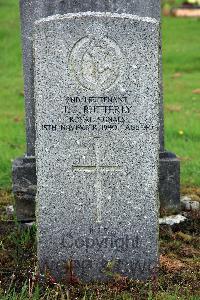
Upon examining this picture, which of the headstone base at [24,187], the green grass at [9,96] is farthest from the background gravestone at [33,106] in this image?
the green grass at [9,96]

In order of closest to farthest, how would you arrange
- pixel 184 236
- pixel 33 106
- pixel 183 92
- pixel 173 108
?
pixel 184 236 < pixel 33 106 < pixel 173 108 < pixel 183 92

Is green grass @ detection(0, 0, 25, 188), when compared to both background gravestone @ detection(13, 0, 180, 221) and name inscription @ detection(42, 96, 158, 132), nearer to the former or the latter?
background gravestone @ detection(13, 0, 180, 221)

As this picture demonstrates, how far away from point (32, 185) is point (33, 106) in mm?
703

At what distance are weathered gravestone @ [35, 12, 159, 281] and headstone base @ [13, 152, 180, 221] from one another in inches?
57.6

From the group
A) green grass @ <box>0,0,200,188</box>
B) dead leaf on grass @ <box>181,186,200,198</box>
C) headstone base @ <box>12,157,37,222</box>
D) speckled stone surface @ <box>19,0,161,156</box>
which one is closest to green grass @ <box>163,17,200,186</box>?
green grass @ <box>0,0,200,188</box>

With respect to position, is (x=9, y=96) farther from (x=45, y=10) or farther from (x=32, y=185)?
(x=45, y=10)

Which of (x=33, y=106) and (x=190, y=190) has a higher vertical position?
(x=33, y=106)

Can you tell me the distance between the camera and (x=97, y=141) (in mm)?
4684

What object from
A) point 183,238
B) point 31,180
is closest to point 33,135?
point 31,180

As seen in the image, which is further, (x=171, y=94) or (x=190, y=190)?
(x=171, y=94)

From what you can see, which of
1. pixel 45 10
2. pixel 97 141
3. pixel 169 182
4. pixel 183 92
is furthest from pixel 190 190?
pixel 183 92

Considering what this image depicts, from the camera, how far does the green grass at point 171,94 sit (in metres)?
8.92

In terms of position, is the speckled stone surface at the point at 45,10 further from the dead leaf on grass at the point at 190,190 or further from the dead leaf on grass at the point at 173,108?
the dead leaf on grass at the point at 173,108

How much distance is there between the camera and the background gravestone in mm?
5879
